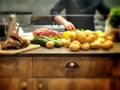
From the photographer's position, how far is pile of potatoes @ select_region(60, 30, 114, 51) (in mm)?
1702

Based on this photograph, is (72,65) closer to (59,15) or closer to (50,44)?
(50,44)

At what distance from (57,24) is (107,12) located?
34 cm

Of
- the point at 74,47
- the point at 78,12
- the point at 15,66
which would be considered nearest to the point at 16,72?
the point at 15,66

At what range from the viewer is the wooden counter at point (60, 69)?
5.45 ft

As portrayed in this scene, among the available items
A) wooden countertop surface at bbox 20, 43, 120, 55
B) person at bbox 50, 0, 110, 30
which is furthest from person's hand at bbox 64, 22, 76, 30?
wooden countertop surface at bbox 20, 43, 120, 55

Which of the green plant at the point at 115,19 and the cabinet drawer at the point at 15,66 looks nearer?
the cabinet drawer at the point at 15,66

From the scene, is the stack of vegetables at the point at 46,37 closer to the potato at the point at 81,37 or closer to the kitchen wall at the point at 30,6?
the potato at the point at 81,37

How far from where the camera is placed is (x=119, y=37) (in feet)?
6.08

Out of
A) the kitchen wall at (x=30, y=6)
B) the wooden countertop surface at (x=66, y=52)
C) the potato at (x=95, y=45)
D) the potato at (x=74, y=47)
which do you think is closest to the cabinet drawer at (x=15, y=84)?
the wooden countertop surface at (x=66, y=52)

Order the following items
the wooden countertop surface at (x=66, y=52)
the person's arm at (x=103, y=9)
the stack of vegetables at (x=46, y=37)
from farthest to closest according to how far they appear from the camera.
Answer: the person's arm at (x=103, y=9) → the stack of vegetables at (x=46, y=37) → the wooden countertop surface at (x=66, y=52)

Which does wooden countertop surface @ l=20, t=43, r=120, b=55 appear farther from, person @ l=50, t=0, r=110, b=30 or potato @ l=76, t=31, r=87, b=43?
person @ l=50, t=0, r=110, b=30

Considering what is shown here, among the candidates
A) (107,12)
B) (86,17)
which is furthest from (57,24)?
(107,12)

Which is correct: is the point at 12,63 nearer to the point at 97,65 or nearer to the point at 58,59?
the point at 58,59

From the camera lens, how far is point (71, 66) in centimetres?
166
